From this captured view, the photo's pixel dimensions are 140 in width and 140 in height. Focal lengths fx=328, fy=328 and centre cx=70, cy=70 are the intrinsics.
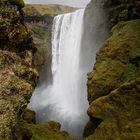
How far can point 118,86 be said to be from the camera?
2494 centimetres

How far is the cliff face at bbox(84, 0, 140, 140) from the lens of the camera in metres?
21.4

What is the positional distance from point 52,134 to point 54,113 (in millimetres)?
15740

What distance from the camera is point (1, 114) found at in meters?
14.9

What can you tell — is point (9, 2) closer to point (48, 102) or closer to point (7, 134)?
point (7, 134)

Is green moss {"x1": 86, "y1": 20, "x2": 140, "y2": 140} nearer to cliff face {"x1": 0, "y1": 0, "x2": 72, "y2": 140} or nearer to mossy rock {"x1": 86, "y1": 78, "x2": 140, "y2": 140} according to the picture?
mossy rock {"x1": 86, "y1": 78, "x2": 140, "y2": 140}

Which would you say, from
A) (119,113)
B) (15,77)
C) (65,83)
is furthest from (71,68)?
(15,77)

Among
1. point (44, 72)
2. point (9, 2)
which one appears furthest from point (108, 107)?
point (44, 72)

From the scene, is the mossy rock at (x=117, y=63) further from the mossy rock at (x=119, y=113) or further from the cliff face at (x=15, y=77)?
the cliff face at (x=15, y=77)

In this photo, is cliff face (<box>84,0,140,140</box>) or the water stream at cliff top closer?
cliff face (<box>84,0,140,140</box>)

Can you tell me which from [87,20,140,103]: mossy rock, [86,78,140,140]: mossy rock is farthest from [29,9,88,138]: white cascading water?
[86,78,140,140]: mossy rock

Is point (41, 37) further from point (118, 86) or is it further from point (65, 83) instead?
point (118, 86)

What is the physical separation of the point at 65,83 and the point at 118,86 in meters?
26.5

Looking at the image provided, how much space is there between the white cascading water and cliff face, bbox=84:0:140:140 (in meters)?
8.75

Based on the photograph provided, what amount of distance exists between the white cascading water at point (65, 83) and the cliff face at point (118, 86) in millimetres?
8754
